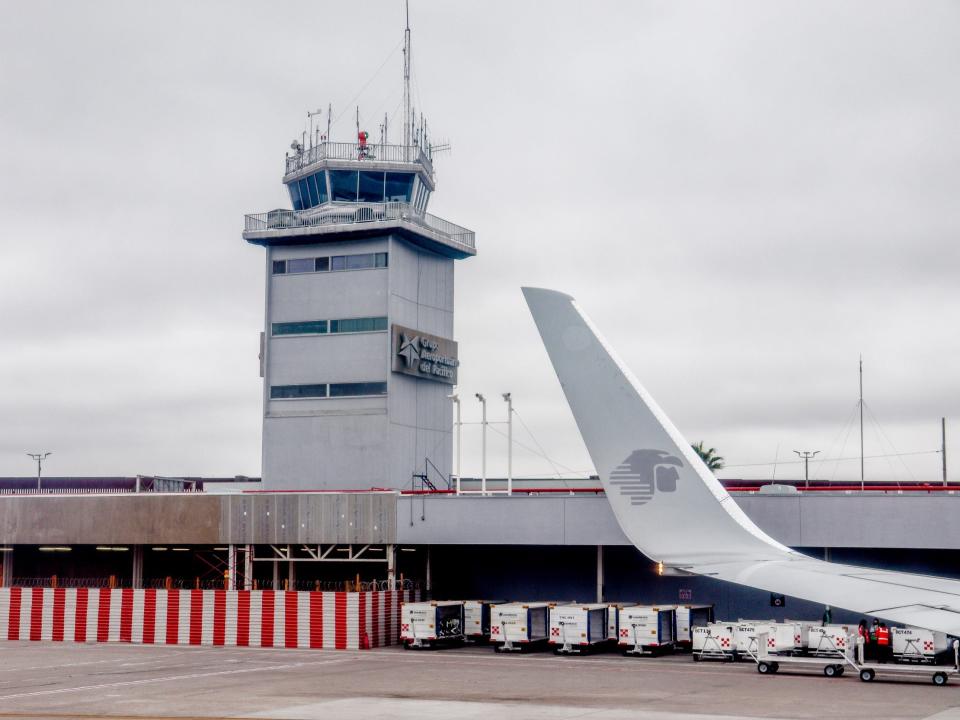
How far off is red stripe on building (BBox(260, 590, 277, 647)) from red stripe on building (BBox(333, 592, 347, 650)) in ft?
9.88

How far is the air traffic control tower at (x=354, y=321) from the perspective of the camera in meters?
65.0

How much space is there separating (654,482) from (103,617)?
40.8m

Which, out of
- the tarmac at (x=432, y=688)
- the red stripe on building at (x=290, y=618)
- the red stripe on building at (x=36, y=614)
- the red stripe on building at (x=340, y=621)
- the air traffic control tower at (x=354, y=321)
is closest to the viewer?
the tarmac at (x=432, y=688)

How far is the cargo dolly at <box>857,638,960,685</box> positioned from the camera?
35281mm

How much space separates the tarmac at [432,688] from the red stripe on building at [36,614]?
840cm

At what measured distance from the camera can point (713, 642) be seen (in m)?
43.1

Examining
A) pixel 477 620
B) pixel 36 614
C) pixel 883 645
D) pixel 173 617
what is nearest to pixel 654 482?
pixel 883 645

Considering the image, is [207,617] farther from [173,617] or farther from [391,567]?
[391,567]

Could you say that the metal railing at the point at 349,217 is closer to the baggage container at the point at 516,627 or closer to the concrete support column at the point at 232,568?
the concrete support column at the point at 232,568

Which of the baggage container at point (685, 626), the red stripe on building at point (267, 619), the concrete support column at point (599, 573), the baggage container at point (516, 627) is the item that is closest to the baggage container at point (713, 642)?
the baggage container at point (685, 626)

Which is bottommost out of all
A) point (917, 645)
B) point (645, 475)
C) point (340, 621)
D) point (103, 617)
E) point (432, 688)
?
point (432, 688)

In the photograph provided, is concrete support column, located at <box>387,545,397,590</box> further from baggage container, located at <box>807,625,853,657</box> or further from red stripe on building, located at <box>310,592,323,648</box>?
baggage container, located at <box>807,625,853,657</box>

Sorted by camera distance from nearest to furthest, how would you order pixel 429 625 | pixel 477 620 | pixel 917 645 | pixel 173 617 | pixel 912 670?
pixel 912 670, pixel 917 645, pixel 429 625, pixel 477 620, pixel 173 617

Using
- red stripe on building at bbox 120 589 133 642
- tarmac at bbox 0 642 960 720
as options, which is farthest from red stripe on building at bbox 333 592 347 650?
red stripe on building at bbox 120 589 133 642
